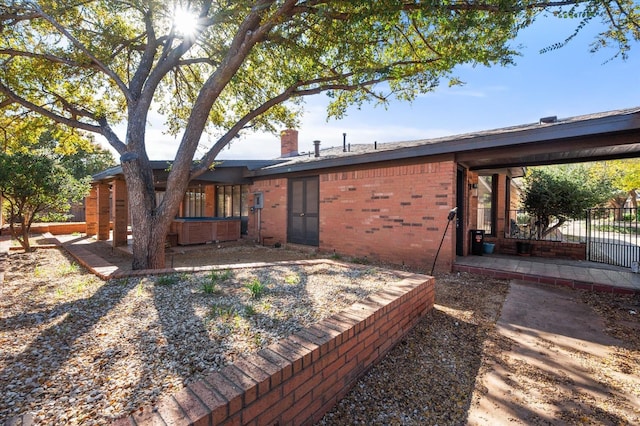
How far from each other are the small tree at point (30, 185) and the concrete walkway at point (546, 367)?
9870mm

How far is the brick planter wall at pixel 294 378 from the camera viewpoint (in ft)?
4.64

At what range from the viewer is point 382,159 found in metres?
7.14

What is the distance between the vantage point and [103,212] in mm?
11117

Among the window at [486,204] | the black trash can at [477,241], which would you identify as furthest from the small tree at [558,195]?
the black trash can at [477,241]

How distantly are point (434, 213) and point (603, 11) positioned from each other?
4.09 meters

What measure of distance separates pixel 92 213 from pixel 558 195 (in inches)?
684

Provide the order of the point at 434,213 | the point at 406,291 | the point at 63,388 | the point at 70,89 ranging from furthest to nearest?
the point at 70,89 < the point at 434,213 < the point at 406,291 < the point at 63,388

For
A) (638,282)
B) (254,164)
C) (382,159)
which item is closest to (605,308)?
(638,282)

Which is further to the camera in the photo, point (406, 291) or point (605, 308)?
point (605, 308)

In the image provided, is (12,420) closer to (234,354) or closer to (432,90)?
(234,354)

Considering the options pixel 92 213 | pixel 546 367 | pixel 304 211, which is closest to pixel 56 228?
pixel 92 213

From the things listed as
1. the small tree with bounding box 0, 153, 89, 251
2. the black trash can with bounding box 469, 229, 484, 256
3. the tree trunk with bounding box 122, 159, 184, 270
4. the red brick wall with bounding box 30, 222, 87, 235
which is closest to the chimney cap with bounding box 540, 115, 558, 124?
the black trash can with bounding box 469, 229, 484, 256

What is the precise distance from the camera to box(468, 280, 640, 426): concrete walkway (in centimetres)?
210

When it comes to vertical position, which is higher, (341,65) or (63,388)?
(341,65)
